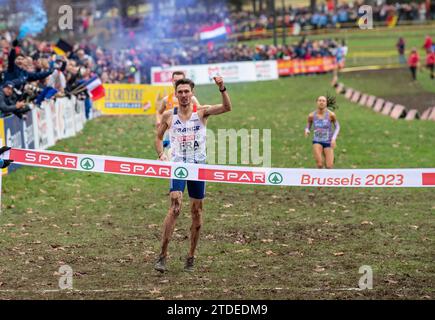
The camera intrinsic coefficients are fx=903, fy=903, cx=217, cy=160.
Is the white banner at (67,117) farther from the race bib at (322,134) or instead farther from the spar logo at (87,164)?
the spar logo at (87,164)

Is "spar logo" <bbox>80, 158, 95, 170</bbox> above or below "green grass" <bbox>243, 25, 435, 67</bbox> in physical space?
below

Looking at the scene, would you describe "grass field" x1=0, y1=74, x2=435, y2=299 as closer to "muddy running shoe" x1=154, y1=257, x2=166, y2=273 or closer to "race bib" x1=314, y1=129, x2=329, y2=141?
"muddy running shoe" x1=154, y1=257, x2=166, y2=273

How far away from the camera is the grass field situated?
33.9ft

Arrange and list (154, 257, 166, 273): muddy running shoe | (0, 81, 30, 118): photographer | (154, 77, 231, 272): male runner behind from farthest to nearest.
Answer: (0, 81, 30, 118): photographer → (154, 77, 231, 272): male runner behind → (154, 257, 166, 273): muddy running shoe

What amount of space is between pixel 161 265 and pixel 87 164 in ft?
6.05

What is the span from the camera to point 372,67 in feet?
209

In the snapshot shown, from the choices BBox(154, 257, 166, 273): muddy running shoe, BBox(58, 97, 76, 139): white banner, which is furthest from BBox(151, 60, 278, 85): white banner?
BBox(154, 257, 166, 273): muddy running shoe

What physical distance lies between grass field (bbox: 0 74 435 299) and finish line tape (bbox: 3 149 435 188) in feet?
3.50

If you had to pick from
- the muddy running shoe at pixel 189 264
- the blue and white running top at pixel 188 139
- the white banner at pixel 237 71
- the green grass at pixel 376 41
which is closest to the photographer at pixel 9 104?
the blue and white running top at pixel 188 139

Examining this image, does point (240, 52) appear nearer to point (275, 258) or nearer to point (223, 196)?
point (223, 196)

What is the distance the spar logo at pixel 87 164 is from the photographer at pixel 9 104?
7.67 metres

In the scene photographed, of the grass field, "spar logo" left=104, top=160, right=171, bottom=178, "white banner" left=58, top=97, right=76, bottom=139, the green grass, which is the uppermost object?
the green grass

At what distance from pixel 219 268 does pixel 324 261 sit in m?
1.41

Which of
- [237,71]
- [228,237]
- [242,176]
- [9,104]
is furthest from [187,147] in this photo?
[237,71]
